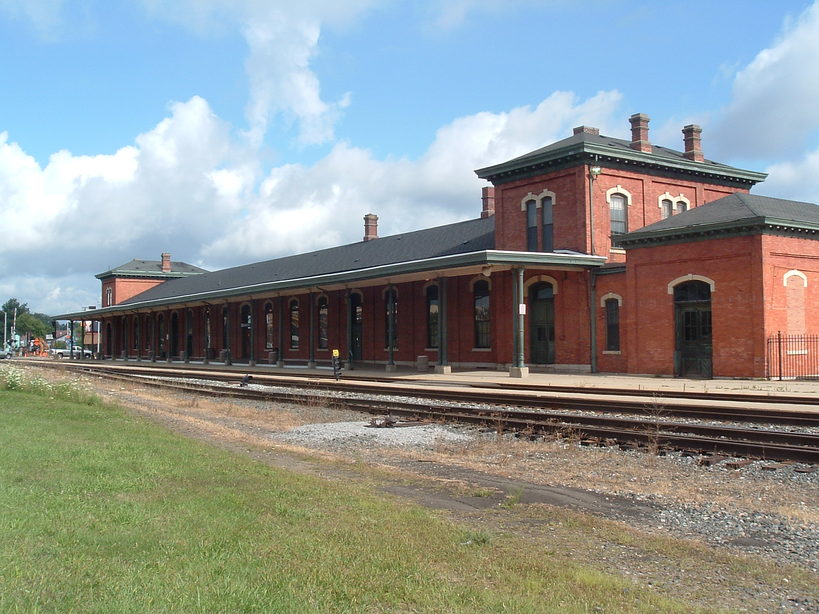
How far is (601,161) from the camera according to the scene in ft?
101

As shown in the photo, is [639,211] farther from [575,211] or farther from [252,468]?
[252,468]

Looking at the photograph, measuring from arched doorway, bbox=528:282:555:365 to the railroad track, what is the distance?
31.4ft

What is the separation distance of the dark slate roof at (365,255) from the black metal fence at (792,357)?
14.0 meters

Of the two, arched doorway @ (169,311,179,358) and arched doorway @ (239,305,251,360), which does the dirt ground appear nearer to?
arched doorway @ (239,305,251,360)

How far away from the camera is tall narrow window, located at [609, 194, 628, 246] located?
31.3 meters

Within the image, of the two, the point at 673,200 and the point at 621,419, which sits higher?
the point at 673,200

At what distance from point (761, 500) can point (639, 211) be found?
81.6ft

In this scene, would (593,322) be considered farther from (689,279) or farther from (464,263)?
(464,263)

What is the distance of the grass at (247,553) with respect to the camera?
4754mm

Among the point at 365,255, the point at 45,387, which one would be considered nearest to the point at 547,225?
the point at 365,255

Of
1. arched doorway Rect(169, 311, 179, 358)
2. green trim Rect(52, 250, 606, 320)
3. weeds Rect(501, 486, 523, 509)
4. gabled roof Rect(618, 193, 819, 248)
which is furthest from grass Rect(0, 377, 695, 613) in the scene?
arched doorway Rect(169, 311, 179, 358)

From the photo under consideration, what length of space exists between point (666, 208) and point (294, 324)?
2307cm

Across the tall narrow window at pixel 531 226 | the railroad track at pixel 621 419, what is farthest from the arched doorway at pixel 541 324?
the railroad track at pixel 621 419

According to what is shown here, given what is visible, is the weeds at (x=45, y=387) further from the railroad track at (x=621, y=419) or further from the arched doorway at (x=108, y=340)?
the arched doorway at (x=108, y=340)
